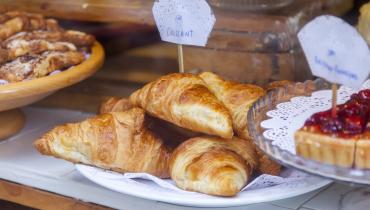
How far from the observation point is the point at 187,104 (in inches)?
42.2

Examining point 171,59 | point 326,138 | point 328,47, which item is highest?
point 328,47

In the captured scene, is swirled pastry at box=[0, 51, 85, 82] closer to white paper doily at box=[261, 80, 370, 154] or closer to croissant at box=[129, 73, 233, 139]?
croissant at box=[129, 73, 233, 139]

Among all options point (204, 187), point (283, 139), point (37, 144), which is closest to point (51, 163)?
point (37, 144)

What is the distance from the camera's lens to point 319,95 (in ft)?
3.83

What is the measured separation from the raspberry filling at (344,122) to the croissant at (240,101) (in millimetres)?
137

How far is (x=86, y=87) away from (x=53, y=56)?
41 cm

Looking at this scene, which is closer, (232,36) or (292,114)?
(292,114)

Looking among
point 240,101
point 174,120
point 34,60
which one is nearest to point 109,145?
point 174,120

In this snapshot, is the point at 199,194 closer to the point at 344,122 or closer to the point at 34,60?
the point at 344,122

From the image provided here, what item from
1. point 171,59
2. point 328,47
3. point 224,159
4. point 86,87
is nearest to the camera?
point 328,47

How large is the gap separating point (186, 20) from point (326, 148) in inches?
15.2

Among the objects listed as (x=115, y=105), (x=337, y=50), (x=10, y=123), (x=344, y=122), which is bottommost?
(x=10, y=123)

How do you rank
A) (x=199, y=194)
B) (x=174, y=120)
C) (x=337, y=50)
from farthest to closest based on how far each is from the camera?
(x=174, y=120), (x=199, y=194), (x=337, y=50)

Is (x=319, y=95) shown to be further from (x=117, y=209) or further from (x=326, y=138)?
(x=117, y=209)
